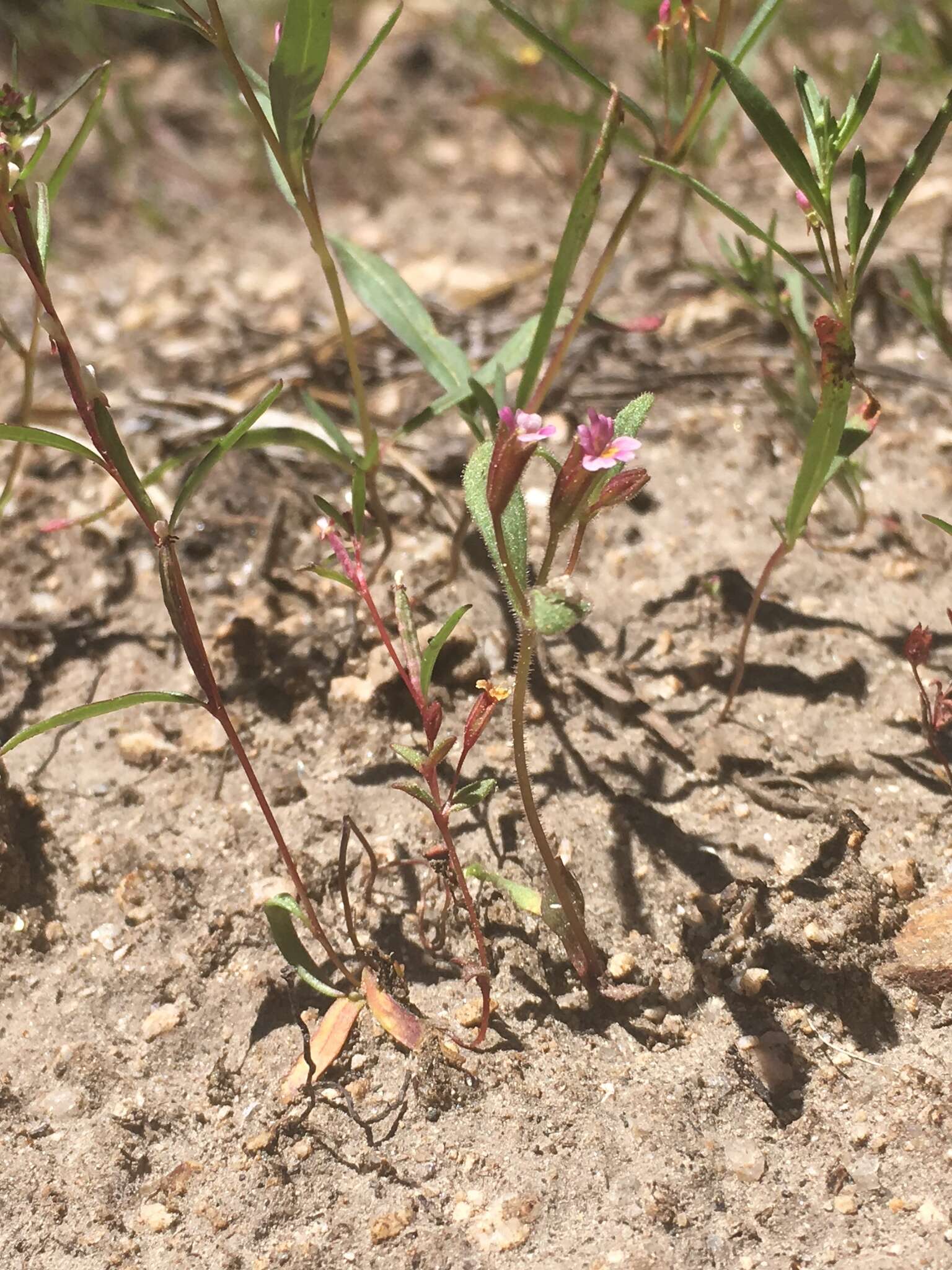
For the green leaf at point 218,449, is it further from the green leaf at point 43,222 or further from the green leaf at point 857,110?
the green leaf at point 857,110

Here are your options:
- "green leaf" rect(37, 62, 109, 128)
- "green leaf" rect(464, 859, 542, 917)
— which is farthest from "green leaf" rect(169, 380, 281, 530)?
"green leaf" rect(464, 859, 542, 917)

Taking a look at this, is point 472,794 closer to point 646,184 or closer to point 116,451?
point 116,451

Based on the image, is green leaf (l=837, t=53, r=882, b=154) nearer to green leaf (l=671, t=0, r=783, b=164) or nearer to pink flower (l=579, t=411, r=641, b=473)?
green leaf (l=671, t=0, r=783, b=164)

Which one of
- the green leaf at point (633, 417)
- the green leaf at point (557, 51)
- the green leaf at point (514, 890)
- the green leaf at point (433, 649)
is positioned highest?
the green leaf at point (557, 51)

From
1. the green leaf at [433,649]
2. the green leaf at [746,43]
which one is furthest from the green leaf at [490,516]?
the green leaf at [746,43]

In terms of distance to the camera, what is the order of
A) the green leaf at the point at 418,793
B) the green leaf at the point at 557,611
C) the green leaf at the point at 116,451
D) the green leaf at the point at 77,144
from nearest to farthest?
the green leaf at the point at 557,611 → the green leaf at the point at 116,451 → the green leaf at the point at 418,793 → the green leaf at the point at 77,144
